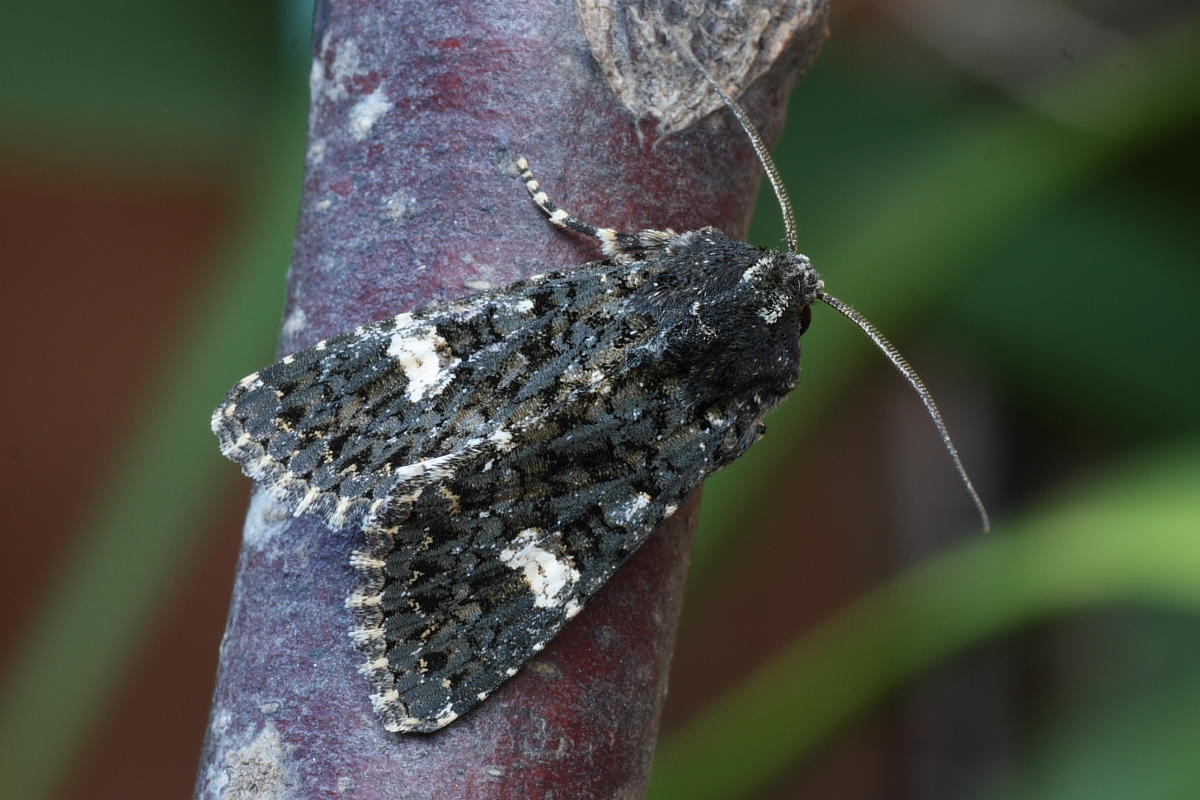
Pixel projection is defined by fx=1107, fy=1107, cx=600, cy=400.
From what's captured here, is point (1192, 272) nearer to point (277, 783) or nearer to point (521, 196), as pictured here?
point (521, 196)

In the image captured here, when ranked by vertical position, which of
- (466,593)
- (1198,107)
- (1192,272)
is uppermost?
(466,593)

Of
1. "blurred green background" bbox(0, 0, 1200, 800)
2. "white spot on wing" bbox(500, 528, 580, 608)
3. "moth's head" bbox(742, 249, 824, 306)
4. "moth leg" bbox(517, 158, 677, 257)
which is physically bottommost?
"blurred green background" bbox(0, 0, 1200, 800)

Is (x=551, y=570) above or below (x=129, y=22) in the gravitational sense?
below

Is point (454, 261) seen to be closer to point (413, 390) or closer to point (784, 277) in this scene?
point (413, 390)

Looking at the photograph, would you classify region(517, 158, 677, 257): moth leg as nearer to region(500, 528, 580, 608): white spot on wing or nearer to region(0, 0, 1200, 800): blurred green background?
region(500, 528, 580, 608): white spot on wing

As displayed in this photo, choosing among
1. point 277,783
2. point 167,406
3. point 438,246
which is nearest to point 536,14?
point 438,246

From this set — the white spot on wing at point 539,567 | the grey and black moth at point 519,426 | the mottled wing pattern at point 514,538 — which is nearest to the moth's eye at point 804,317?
the grey and black moth at point 519,426

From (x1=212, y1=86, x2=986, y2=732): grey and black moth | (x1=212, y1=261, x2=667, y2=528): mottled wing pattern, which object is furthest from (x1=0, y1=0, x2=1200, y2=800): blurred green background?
(x1=212, y1=261, x2=667, y2=528): mottled wing pattern

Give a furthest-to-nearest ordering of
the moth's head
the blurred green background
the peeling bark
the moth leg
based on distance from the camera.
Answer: the blurred green background, the moth's head, the moth leg, the peeling bark

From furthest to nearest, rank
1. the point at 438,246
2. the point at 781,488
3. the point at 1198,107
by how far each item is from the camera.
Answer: the point at 781,488
the point at 1198,107
the point at 438,246
